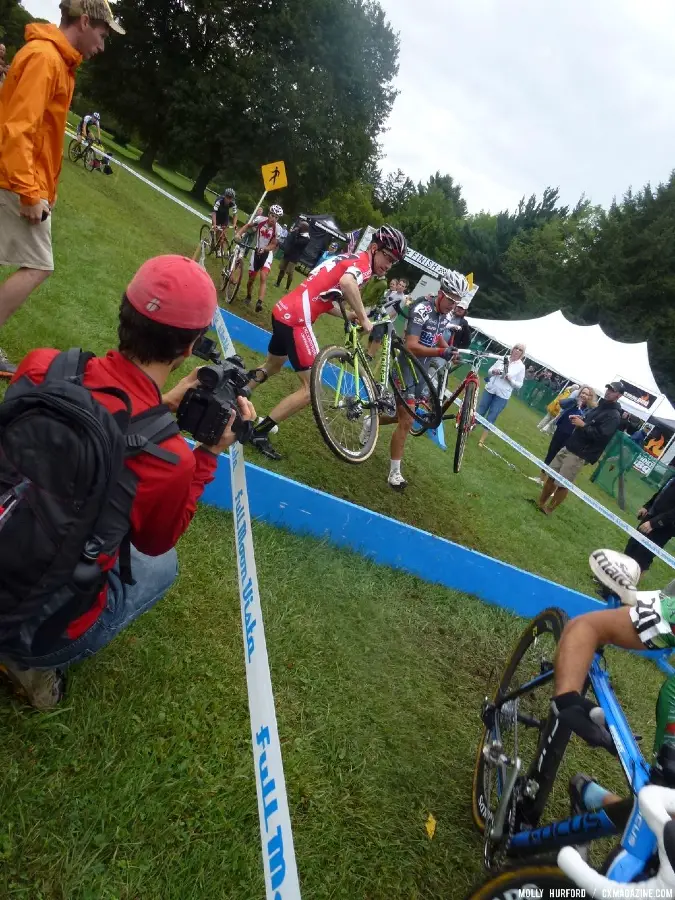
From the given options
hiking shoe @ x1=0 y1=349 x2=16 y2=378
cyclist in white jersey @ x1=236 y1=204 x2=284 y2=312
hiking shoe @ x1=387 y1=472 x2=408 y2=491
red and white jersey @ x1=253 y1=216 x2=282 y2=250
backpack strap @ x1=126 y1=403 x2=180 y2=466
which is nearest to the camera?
backpack strap @ x1=126 y1=403 x2=180 y2=466

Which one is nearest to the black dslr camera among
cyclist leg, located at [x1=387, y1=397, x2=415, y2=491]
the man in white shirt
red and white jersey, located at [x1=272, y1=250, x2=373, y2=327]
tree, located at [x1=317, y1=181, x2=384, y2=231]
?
red and white jersey, located at [x1=272, y1=250, x2=373, y2=327]

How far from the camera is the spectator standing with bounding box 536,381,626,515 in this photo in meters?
8.91

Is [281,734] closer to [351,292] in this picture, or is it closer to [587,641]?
[587,641]

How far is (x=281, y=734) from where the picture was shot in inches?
109

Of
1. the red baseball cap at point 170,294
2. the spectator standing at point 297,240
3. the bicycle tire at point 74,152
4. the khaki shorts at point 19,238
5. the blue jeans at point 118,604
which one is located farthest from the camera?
the bicycle tire at point 74,152

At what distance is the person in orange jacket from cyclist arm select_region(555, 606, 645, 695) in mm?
3964

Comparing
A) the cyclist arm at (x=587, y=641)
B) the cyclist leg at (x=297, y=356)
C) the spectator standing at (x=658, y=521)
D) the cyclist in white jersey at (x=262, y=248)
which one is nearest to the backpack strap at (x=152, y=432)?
the cyclist arm at (x=587, y=641)

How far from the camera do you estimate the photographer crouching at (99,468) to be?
4.74 ft

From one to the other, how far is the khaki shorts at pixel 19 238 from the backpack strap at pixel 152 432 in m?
2.72

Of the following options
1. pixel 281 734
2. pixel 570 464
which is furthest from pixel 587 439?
pixel 281 734

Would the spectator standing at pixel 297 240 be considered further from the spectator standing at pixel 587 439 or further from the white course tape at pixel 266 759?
the white course tape at pixel 266 759

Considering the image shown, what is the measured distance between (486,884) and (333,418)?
13.3 feet

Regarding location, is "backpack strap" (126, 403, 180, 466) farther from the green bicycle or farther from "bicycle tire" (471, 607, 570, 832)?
the green bicycle

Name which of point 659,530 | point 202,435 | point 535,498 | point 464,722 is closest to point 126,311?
point 202,435
